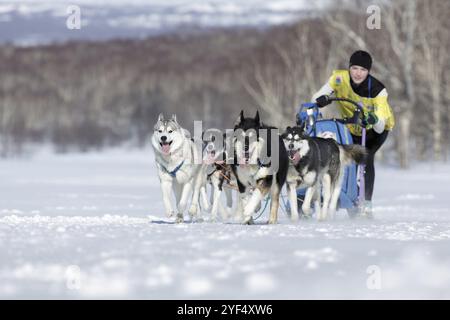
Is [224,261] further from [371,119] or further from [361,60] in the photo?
[361,60]

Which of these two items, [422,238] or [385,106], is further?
[385,106]

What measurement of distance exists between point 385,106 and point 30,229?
3505mm

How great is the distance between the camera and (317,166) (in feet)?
24.4

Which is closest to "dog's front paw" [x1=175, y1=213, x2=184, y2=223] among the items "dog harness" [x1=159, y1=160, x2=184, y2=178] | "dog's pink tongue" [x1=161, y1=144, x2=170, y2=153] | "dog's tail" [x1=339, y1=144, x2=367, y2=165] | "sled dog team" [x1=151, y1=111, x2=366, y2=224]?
"sled dog team" [x1=151, y1=111, x2=366, y2=224]

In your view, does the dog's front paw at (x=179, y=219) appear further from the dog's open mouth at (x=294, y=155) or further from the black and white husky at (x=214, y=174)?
the dog's open mouth at (x=294, y=155)

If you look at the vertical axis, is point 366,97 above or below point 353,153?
above

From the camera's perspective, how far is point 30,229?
6195 mm

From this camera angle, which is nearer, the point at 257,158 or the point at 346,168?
the point at 257,158

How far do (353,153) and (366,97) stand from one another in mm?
580

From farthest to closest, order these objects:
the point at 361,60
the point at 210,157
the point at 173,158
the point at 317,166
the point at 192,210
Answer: the point at 361,60
the point at 210,157
the point at 192,210
the point at 173,158
the point at 317,166

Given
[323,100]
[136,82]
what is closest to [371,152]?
[323,100]

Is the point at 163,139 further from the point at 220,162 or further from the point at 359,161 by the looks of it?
the point at 359,161

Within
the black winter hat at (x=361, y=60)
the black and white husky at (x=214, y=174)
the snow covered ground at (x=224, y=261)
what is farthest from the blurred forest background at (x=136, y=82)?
the snow covered ground at (x=224, y=261)
